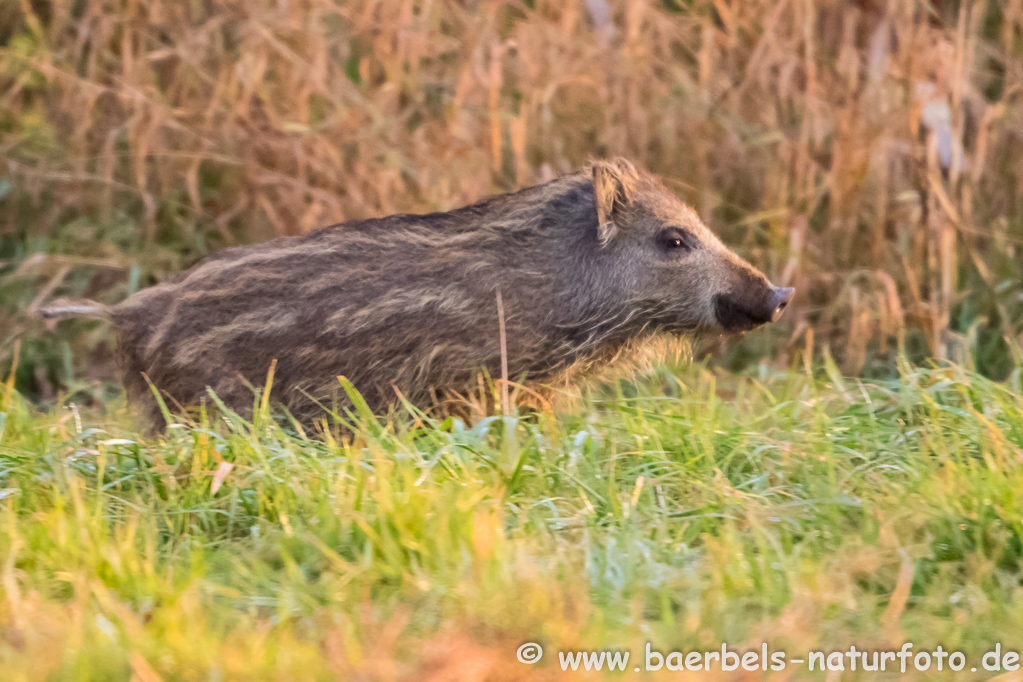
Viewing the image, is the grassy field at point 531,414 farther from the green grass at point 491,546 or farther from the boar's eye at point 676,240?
the boar's eye at point 676,240

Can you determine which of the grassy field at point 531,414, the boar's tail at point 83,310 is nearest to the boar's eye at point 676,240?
the grassy field at point 531,414

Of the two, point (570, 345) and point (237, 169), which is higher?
point (237, 169)

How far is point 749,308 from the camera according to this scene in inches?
153

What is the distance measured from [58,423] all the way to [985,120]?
407 cm

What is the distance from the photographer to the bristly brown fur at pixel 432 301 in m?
3.68

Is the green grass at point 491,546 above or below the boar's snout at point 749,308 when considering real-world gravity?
below

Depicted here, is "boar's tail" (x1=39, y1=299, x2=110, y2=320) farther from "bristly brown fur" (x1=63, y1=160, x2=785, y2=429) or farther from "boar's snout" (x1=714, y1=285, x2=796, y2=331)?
"boar's snout" (x1=714, y1=285, x2=796, y2=331)

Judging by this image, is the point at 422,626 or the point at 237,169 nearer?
the point at 422,626

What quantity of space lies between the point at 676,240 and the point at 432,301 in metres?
0.89

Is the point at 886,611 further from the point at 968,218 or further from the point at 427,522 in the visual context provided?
the point at 968,218

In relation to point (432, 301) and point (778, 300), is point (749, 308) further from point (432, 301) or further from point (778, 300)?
point (432, 301)

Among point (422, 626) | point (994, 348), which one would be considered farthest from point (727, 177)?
point (422, 626)

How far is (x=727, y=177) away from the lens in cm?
553

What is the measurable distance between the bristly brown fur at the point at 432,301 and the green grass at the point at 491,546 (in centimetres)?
33
